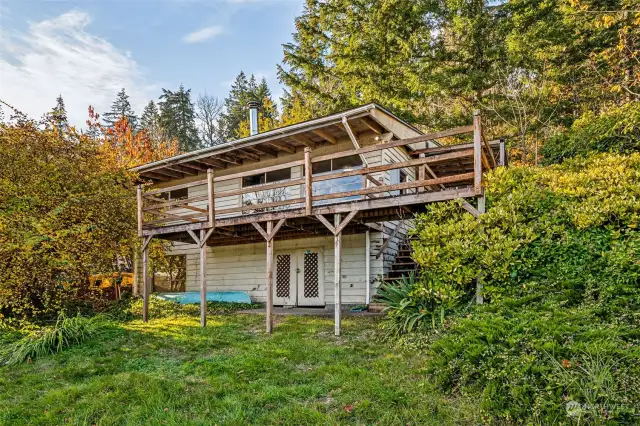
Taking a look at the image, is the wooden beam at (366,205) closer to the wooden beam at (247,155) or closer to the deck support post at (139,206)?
the deck support post at (139,206)

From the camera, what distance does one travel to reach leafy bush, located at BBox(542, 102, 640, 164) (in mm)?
8992

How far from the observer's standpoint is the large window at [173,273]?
46.7 feet

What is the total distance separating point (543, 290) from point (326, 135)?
6532mm

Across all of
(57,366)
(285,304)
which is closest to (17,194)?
(57,366)

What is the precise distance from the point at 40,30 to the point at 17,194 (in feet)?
14.7

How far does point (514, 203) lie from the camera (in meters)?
6.38

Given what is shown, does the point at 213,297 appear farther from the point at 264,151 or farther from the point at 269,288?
the point at 269,288

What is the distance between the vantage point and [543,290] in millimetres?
5449

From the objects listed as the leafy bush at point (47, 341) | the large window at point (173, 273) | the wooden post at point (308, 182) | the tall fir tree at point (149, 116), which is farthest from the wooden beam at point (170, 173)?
the tall fir tree at point (149, 116)

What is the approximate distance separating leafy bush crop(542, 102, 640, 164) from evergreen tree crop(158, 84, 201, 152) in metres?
30.1

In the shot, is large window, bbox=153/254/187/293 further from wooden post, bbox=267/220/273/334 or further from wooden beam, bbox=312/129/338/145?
wooden beam, bbox=312/129/338/145

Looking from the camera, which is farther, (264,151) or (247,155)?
(247,155)

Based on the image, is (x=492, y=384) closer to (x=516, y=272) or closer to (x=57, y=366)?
(x=516, y=272)

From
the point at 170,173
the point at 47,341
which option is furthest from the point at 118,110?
the point at 47,341
